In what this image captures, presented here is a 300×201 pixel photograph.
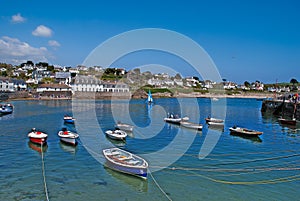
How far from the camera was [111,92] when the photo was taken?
370 feet

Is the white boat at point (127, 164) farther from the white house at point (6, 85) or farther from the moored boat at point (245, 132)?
the white house at point (6, 85)

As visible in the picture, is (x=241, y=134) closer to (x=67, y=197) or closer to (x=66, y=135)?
(x=66, y=135)

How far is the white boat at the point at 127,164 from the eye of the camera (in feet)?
53.8

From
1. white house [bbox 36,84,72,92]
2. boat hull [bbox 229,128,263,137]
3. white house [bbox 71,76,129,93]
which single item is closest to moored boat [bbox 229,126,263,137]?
boat hull [bbox 229,128,263,137]

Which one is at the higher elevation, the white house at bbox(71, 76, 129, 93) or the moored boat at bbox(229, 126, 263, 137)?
the white house at bbox(71, 76, 129, 93)

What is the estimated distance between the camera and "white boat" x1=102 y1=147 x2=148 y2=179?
Result: 16.4 metres

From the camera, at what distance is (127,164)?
16.9 meters

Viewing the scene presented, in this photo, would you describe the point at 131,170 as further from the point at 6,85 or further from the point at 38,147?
the point at 6,85

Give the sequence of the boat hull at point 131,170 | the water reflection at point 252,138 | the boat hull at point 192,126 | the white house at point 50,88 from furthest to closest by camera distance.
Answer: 1. the white house at point 50,88
2. the boat hull at point 192,126
3. the water reflection at point 252,138
4. the boat hull at point 131,170

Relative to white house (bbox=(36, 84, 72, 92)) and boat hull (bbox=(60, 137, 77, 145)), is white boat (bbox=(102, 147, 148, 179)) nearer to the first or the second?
boat hull (bbox=(60, 137, 77, 145))

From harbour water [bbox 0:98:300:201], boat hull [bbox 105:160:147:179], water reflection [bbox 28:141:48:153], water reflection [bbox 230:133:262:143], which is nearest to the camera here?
harbour water [bbox 0:98:300:201]

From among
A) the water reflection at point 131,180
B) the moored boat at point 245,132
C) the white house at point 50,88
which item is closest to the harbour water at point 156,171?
the water reflection at point 131,180

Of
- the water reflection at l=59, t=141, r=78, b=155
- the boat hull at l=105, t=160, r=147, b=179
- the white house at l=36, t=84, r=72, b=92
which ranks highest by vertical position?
the white house at l=36, t=84, r=72, b=92

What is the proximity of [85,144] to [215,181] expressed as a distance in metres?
13.9
